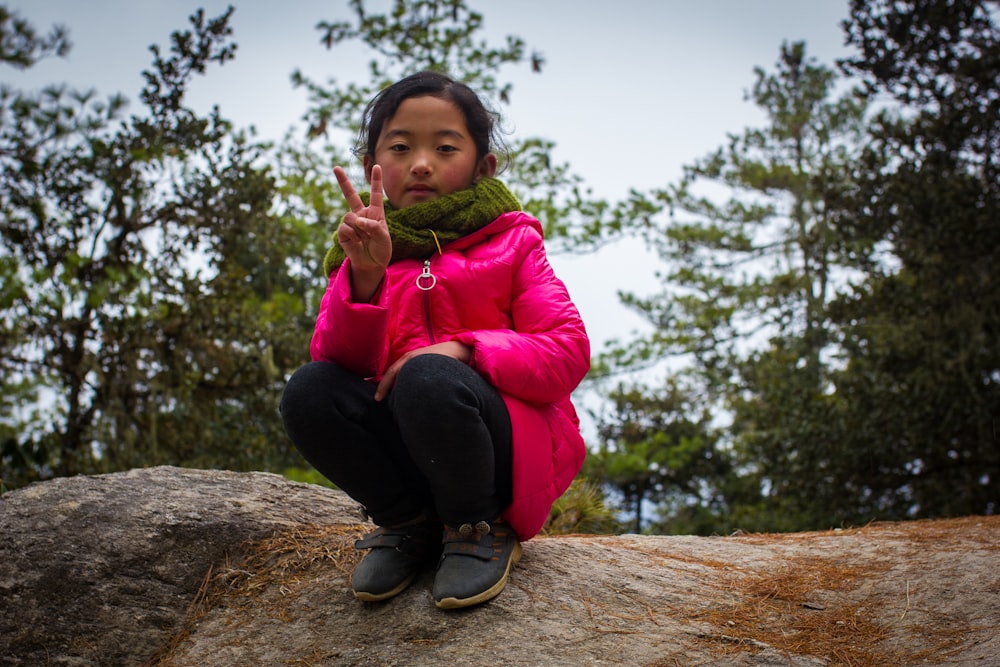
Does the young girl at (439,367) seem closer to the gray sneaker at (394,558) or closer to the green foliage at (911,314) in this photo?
the gray sneaker at (394,558)

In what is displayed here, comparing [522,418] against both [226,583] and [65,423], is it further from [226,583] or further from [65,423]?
[65,423]

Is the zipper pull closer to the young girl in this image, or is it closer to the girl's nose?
the young girl

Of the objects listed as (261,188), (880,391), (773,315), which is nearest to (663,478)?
(773,315)

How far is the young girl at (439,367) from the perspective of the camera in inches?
91.7

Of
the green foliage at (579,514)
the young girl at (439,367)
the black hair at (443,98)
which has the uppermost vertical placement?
the black hair at (443,98)

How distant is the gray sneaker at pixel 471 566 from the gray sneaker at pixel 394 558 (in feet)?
0.35

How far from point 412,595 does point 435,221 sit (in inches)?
42.1

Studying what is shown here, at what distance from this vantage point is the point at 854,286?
832 centimetres

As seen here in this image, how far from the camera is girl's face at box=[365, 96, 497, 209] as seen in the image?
8.77 feet

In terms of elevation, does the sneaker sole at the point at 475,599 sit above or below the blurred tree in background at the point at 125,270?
below

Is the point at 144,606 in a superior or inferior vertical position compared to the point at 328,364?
inferior

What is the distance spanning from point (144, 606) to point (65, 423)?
4115mm

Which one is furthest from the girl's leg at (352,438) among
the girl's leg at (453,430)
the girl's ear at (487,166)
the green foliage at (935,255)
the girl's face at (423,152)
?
the green foliage at (935,255)

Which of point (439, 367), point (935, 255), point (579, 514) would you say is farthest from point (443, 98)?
point (935, 255)
